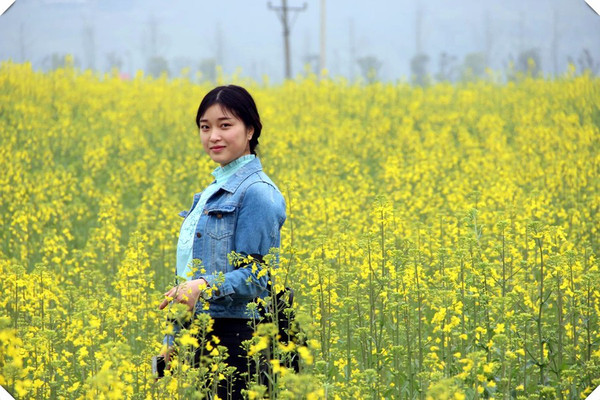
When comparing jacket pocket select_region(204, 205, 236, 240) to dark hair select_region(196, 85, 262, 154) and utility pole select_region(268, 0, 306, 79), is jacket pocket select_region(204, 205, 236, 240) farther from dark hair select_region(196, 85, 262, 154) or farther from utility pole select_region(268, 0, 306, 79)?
utility pole select_region(268, 0, 306, 79)

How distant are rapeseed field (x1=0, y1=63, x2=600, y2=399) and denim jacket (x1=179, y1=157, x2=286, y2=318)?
0.17 metres

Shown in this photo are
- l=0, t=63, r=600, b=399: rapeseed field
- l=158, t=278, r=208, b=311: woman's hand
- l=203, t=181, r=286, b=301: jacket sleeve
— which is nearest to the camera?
l=158, t=278, r=208, b=311: woman's hand

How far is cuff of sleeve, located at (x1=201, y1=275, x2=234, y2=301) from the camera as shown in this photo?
3043 mm

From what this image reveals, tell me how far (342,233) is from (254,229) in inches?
91.5

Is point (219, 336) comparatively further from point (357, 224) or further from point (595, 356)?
point (357, 224)

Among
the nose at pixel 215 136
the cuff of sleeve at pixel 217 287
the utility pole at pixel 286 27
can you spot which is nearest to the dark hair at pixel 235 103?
the nose at pixel 215 136

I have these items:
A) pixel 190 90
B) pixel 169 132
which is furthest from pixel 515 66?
pixel 169 132

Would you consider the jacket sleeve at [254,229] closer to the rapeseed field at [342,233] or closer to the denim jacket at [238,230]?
the denim jacket at [238,230]

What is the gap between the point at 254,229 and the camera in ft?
10.5

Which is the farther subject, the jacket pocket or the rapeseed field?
the rapeseed field

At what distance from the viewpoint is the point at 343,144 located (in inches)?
503

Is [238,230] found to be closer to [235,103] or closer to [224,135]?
[224,135]

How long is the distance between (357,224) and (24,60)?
1132cm

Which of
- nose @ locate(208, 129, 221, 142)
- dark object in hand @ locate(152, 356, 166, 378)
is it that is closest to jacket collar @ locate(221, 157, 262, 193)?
nose @ locate(208, 129, 221, 142)
